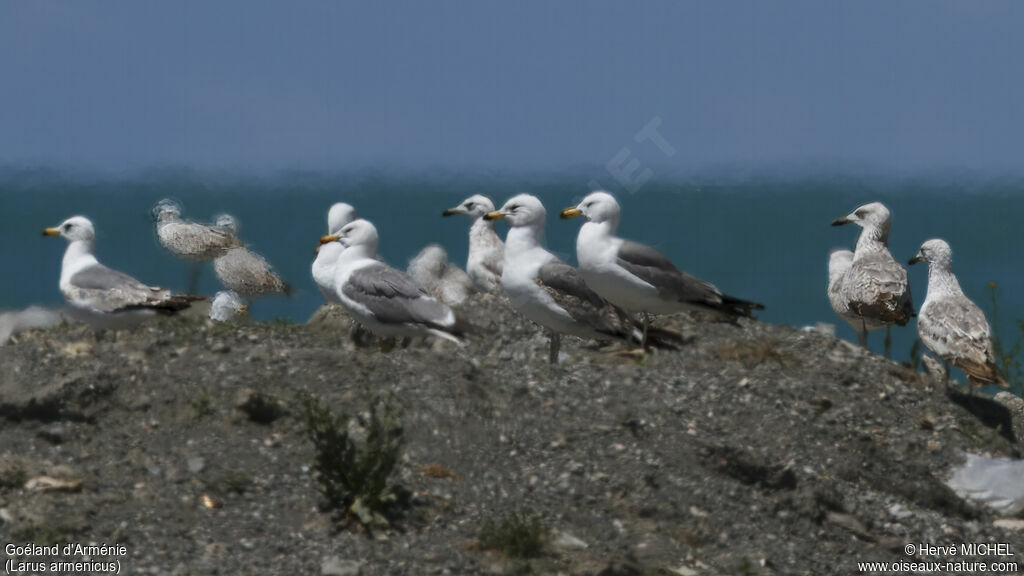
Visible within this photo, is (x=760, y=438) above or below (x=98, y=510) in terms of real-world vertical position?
above

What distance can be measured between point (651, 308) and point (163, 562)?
512 cm

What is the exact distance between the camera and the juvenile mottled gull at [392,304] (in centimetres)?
1238

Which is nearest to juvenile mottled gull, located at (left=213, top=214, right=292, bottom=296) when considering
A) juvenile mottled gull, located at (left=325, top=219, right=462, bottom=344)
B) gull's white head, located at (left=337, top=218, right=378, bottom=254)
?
gull's white head, located at (left=337, top=218, right=378, bottom=254)

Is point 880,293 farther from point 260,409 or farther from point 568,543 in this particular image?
point 260,409

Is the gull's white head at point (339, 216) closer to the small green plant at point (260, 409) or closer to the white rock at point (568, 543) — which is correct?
the small green plant at point (260, 409)

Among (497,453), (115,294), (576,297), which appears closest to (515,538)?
(497,453)

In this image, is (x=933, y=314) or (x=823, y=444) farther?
(x=933, y=314)

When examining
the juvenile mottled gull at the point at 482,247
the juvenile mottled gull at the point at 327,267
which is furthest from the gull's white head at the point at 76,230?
the juvenile mottled gull at the point at 482,247

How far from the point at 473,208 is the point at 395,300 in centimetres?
501

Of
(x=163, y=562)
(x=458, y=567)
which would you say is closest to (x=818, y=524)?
(x=458, y=567)

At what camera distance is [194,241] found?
1962cm

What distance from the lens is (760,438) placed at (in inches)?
469

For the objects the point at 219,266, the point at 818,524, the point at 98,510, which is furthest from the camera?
the point at 219,266

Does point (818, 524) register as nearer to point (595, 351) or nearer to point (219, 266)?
point (595, 351)
